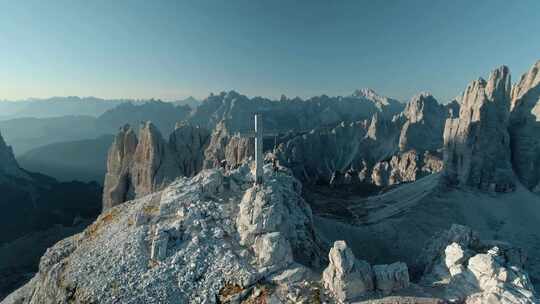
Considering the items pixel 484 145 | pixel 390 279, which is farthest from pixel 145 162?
pixel 484 145

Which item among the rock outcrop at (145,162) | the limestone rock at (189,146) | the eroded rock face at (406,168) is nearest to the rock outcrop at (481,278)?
the rock outcrop at (145,162)

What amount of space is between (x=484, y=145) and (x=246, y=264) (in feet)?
174

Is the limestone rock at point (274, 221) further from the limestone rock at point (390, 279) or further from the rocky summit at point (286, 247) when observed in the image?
the limestone rock at point (390, 279)

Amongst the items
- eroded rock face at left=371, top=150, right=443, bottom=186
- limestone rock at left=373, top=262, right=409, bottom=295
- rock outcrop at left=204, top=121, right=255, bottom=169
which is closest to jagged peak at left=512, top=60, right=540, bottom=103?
eroded rock face at left=371, top=150, right=443, bottom=186

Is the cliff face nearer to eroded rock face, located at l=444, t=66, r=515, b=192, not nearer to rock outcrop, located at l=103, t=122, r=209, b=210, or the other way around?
eroded rock face, located at l=444, t=66, r=515, b=192

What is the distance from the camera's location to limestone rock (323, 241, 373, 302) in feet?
48.6

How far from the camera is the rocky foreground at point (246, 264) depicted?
1499 centimetres

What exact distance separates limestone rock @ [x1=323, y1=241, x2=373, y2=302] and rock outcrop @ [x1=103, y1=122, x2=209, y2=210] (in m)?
53.0

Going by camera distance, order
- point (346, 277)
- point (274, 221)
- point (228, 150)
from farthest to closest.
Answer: point (228, 150) < point (274, 221) < point (346, 277)

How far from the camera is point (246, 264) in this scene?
55.1ft

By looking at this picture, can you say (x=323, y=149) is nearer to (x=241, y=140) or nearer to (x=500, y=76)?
(x=241, y=140)

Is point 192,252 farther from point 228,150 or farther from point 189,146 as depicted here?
point 189,146

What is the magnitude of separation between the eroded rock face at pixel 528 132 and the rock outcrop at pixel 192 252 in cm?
5006

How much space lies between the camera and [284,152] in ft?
392
